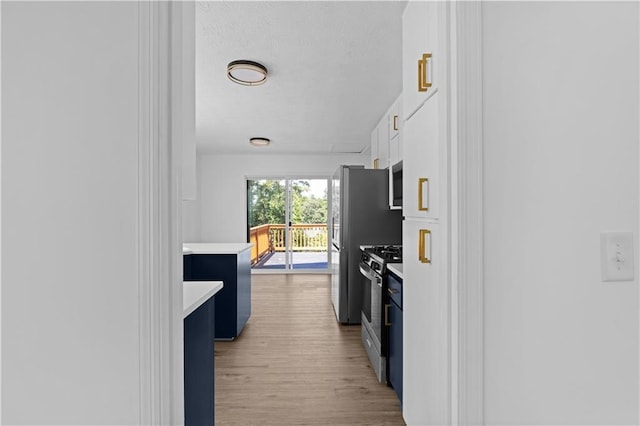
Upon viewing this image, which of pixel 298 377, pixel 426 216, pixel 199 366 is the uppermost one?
pixel 426 216

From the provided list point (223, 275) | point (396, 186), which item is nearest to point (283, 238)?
point (223, 275)

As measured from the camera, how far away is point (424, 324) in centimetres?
149

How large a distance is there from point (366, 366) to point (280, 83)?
245 cm

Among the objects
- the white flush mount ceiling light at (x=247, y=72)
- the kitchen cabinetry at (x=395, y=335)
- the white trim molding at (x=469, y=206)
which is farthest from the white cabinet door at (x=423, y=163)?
the white flush mount ceiling light at (x=247, y=72)

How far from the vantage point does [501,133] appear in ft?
3.10

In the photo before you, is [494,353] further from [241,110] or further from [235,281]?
[241,110]

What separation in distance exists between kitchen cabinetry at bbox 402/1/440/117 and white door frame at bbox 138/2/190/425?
73cm

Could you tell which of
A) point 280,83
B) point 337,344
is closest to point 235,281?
point 337,344

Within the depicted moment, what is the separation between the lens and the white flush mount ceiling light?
2738 millimetres

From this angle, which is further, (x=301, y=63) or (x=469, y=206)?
(x=301, y=63)

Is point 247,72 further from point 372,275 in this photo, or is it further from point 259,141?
point 259,141

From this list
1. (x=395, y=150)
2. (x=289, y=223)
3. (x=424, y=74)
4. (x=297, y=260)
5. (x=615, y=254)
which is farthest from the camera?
(x=297, y=260)

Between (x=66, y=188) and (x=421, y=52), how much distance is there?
1310mm

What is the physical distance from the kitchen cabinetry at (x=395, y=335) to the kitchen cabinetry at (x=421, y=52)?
106cm
